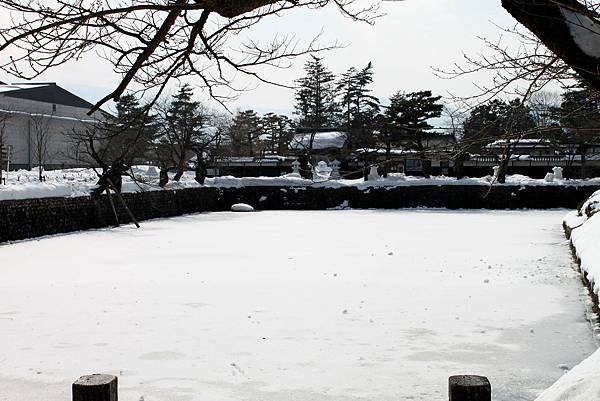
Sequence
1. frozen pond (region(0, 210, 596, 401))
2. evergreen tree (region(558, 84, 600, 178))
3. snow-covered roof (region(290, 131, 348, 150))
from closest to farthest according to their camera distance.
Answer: evergreen tree (region(558, 84, 600, 178)), frozen pond (region(0, 210, 596, 401)), snow-covered roof (region(290, 131, 348, 150))

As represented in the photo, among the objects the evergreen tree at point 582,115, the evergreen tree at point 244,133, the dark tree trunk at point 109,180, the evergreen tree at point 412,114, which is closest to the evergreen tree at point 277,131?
the evergreen tree at point 244,133

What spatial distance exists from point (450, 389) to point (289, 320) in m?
4.79

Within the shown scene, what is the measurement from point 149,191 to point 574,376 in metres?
21.3

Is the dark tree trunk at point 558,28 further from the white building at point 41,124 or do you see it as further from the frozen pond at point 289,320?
the white building at point 41,124

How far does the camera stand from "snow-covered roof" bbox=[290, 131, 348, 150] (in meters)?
40.4

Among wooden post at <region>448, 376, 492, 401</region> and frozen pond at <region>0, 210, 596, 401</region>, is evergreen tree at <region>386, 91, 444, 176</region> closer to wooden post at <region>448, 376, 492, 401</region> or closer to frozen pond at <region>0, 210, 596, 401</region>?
frozen pond at <region>0, 210, 596, 401</region>

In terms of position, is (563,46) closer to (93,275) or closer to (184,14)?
(184,14)

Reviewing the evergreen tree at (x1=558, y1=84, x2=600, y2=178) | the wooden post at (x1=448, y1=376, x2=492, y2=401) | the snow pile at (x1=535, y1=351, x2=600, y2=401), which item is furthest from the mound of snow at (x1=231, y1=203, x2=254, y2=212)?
the wooden post at (x1=448, y1=376, x2=492, y2=401)

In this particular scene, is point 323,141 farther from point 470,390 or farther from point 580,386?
point 470,390

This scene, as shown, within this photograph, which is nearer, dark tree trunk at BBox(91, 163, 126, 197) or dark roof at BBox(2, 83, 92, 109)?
dark tree trunk at BBox(91, 163, 126, 197)

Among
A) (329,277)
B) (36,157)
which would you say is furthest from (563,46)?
(36,157)

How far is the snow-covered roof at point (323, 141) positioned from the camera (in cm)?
4038

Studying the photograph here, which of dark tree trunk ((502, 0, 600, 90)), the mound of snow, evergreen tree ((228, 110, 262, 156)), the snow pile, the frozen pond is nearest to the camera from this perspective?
the snow pile

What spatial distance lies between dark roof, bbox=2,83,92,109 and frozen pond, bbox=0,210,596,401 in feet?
89.4
